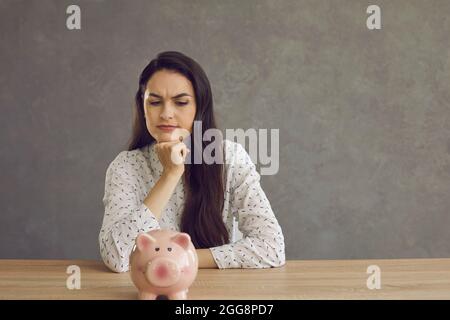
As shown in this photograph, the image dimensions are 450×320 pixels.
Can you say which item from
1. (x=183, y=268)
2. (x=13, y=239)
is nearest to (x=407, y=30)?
(x=13, y=239)

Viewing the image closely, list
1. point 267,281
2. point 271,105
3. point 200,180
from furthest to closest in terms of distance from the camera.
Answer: point 271,105 → point 200,180 → point 267,281

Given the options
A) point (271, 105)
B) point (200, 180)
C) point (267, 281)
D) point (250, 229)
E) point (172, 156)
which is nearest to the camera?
point (267, 281)

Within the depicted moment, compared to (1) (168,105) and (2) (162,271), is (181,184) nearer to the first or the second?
(1) (168,105)

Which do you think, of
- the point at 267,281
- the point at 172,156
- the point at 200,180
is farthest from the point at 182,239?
the point at 200,180

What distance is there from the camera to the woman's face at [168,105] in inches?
71.7

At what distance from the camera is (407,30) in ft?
11.4

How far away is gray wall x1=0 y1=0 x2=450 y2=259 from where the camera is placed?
3398 mm

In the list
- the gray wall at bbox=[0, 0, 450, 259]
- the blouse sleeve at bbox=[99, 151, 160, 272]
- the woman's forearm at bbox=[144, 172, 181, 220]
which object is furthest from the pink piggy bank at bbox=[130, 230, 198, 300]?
the gray wall at bbox=[0, 0, 450, 259]

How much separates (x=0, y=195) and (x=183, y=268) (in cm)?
263

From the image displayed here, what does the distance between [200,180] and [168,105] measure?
0.87 ft

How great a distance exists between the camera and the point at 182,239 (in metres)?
1.09

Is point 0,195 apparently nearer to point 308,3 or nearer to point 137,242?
point 308,3

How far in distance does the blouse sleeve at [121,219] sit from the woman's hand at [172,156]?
119 millimetres

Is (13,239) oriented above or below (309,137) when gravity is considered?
below
